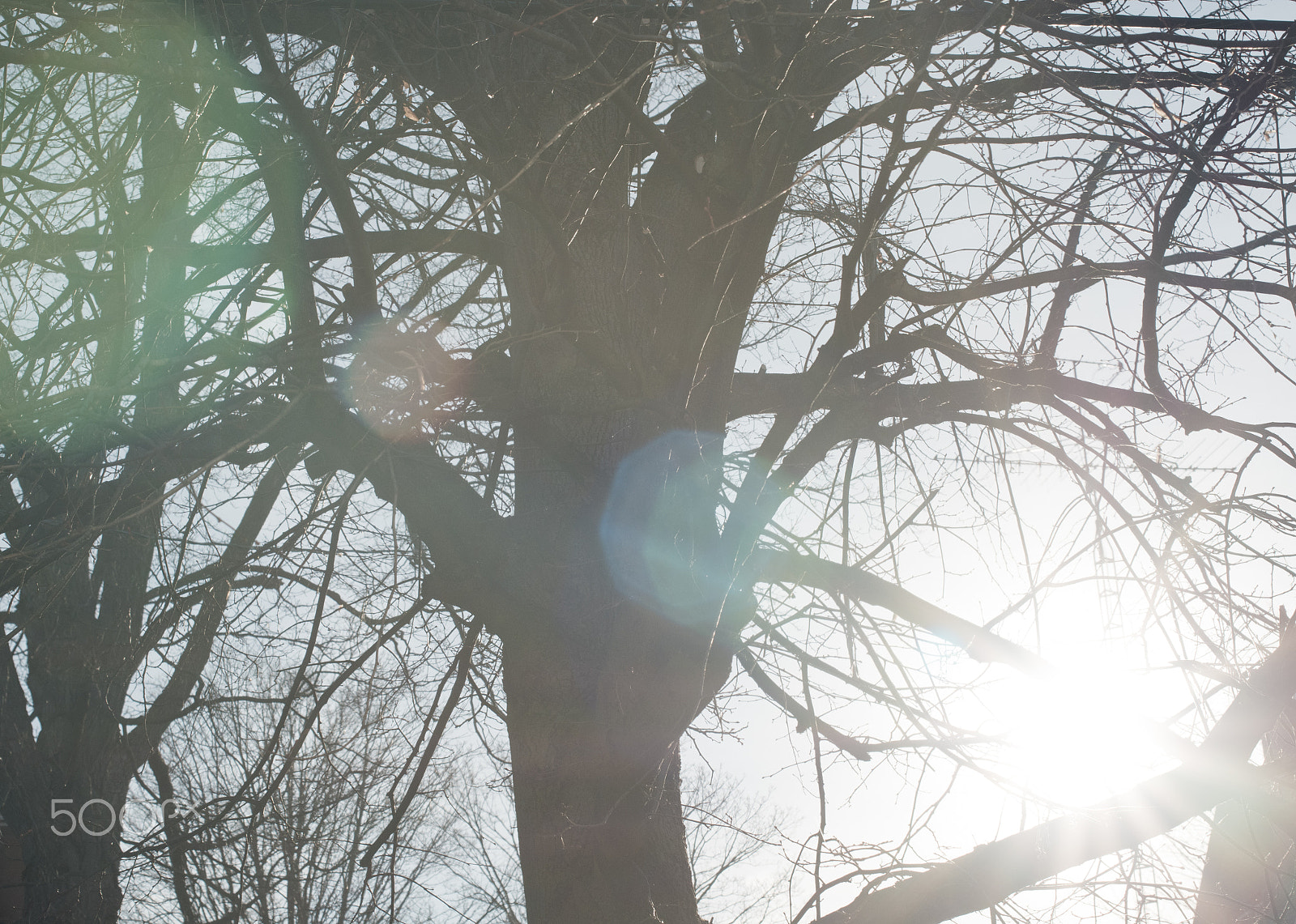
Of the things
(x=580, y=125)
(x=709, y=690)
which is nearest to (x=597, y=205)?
(x=580, y=125)

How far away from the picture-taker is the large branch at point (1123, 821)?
1.89 m

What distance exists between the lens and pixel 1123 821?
1925mm

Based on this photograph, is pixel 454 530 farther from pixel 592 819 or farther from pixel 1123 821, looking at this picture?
pixel 1123 821

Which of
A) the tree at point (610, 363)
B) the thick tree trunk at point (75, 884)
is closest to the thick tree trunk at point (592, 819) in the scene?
the tree at point (610, 363)

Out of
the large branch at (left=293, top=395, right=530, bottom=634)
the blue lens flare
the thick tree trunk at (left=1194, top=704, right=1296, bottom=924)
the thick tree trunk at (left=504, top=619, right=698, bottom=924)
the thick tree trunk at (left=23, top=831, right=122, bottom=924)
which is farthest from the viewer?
the thick tree trunk at (left=23, top=831, right=122, bottom=924)

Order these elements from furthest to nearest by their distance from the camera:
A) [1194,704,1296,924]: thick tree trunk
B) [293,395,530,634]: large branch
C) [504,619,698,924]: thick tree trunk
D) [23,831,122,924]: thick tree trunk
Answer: [23,831,122,924]: thick tree trunk, [293,395,530,634]: large branch, [504,619,698,924]: thick tree trunk, [1194,704,1296,924]: thick tree trunk

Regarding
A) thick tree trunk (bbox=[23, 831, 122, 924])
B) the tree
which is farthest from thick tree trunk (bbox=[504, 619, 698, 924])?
thick tree trunk (bbox=[23, 831, 122, 924])

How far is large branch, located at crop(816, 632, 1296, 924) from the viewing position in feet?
6.19

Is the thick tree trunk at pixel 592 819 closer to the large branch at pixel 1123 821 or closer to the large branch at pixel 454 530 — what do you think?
the large branch at pixel 454 530

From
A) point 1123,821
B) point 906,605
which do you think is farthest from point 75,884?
point 1123,821

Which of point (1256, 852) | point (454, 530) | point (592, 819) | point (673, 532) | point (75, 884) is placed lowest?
point (1256, 852)

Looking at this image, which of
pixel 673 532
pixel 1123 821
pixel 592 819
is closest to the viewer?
pixel 1123 821

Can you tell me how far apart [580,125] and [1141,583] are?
2.40 m

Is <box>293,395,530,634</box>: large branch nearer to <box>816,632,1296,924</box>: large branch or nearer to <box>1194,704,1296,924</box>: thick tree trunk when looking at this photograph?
<box>816,632,1296,924</box>: large branch
